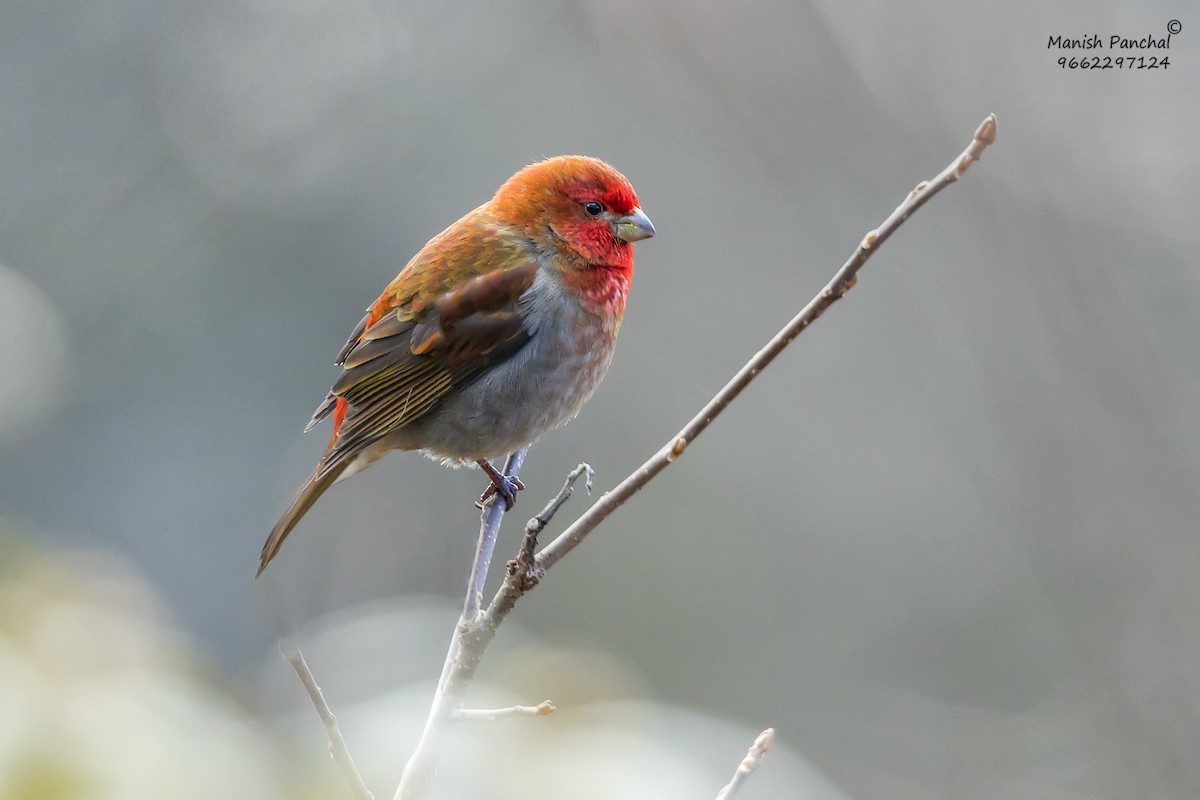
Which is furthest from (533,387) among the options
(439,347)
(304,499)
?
(304,499)

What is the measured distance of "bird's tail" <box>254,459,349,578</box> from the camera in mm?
3146

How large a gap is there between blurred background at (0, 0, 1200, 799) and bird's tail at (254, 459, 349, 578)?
1.39ft

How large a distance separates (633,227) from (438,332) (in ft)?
2.36

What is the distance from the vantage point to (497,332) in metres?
3.53

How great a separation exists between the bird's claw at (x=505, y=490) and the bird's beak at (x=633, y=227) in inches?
34.4

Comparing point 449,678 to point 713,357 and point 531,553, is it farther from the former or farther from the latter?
point 713,357

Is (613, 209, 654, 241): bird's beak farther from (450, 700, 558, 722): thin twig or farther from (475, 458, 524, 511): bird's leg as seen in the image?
(450, 700, 558, 722): thin twig

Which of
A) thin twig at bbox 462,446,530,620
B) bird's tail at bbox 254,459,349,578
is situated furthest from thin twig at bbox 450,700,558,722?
bird's tail at bbox 254,459,349,578

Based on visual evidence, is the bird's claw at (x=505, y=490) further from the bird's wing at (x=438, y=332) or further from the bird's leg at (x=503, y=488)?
the bird's wing at (x=438, y=332)

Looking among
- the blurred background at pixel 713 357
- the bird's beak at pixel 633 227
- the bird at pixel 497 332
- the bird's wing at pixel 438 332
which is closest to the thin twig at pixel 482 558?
the bird at pixel 497 332

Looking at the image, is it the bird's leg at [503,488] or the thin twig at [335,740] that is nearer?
the thin twig at [335,740]

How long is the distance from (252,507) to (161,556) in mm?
548

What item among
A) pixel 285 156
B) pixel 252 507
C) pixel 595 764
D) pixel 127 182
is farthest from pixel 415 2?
pixel 595 764

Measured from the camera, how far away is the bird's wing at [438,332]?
11.6ft
